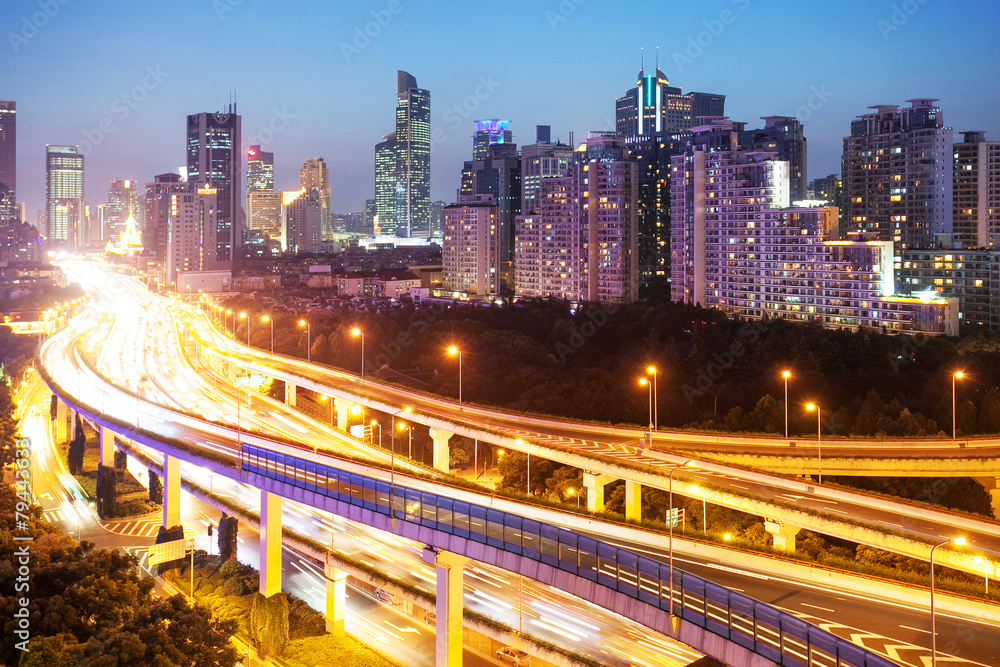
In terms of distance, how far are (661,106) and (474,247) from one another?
48.5 meters

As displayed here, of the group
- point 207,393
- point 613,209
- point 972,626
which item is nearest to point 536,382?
point 207,393

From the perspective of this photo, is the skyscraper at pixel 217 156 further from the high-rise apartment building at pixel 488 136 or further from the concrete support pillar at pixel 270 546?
the concrete support pillar at pixel 270 546

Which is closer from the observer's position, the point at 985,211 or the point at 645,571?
the point at 645,571

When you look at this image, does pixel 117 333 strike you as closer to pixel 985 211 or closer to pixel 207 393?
pixel 207 393

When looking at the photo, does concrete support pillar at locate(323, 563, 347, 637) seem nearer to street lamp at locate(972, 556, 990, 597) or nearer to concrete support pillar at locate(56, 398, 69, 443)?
street lamp at locate(972, 556, 990, 597)

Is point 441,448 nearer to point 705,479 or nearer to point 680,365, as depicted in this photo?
point 705,479

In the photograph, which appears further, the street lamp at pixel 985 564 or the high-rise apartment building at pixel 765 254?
the high-rise apartment building at pixel 765 254

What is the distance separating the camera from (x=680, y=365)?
121 feet

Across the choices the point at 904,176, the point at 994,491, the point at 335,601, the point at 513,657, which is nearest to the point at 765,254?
the point at 904,176

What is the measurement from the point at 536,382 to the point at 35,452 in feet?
61.1

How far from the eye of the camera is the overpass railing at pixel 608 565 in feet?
32.0

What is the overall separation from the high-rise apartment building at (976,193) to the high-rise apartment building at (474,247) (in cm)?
3434

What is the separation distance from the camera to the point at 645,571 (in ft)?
39.1

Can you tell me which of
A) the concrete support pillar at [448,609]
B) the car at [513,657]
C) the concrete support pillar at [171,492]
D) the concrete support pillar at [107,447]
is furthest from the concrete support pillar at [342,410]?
the concrete support pillar at [448,609]
